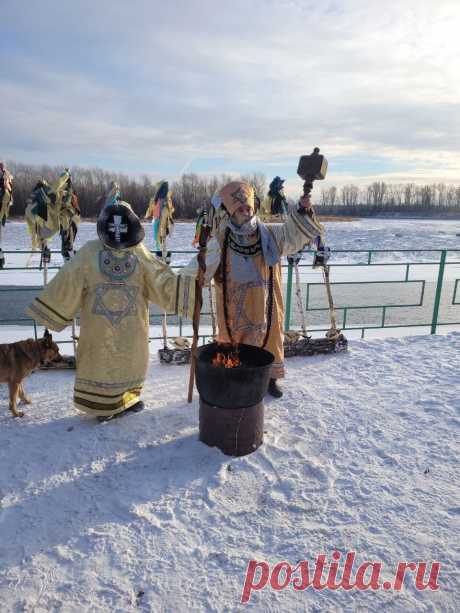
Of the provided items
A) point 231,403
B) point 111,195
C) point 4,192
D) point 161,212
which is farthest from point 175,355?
point 4,192

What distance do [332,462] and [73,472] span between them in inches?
67.9

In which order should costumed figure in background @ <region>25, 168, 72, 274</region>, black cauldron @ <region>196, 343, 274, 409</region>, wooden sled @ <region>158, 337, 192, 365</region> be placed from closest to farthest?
1. black cauldron @ <region>196, 343, 274, 409</region>
2. costumed figure in background @ <region>25, 168, 72, 274</region>
3. wooden sled @ <region>158, 337, 192, 365</region>

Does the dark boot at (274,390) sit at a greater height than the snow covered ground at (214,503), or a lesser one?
greater

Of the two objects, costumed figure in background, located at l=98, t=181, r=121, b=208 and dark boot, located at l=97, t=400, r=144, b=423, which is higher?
costumed figure in background, located at l=98, t=181, r=121, b=208

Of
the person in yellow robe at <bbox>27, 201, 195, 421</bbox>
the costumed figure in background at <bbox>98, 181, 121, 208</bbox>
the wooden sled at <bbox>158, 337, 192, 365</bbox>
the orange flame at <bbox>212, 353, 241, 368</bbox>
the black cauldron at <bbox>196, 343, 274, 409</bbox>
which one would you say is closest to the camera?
the black cauldron at <bbox>196, 343, 274, 409</bbox>

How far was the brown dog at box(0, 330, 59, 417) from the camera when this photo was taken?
3.39m

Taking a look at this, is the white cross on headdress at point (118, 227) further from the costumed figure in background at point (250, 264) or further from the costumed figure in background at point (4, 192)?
the costumed figure in background at point (4, 192)

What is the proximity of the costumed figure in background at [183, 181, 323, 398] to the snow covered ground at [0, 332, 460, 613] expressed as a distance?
31.2 inches

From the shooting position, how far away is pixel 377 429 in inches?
137

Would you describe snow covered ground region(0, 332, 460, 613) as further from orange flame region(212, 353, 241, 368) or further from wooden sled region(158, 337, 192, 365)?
wooden sled region(158, 337, 192, 365)

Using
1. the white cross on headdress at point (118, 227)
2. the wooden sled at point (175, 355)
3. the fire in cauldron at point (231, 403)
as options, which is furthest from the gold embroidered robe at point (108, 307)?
the wooden sled at point (175, 355)

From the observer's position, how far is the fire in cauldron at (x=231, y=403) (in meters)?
2.91

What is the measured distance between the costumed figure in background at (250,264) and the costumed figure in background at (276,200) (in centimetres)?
141

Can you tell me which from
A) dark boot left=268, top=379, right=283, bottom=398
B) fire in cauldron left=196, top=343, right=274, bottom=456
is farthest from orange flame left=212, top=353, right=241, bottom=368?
dark boot left=268, top=379, right=283, bottom=398
